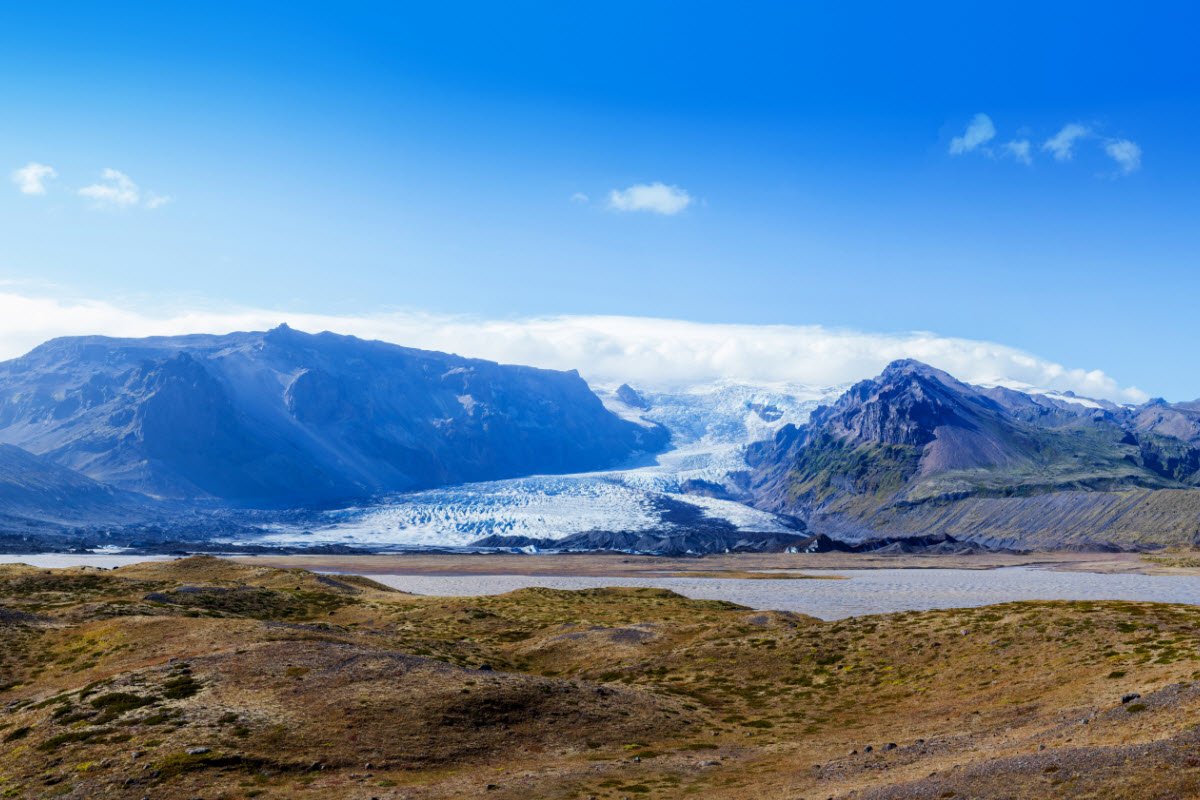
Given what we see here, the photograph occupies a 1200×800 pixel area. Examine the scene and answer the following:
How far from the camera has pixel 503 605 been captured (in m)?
93.9

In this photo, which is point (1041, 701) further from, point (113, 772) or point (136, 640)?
point (136, 640)

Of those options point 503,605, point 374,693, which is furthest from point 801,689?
point 503,605

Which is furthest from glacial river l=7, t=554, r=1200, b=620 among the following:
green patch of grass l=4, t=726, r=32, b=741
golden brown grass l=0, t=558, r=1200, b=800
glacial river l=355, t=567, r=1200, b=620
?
green patch of grass l=4, t=726, r=32, b=741

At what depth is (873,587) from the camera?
15662 centimetres

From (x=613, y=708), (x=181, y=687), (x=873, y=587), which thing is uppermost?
(x=181, y=687)

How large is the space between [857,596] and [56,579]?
11817 centimetres

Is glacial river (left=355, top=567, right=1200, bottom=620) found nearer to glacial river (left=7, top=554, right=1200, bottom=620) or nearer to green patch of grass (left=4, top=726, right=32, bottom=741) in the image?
glacial river (left=7, top=554, right=1200, bottom=620)

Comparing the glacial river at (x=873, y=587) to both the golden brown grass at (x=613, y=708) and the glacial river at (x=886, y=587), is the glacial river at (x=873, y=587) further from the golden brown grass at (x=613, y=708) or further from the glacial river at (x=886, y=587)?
the golden brown grass at (x=613, y=708)

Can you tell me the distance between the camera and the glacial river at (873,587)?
12725 cm

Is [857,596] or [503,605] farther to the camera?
[857,596]

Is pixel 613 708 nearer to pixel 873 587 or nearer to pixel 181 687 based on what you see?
pixel 181 687

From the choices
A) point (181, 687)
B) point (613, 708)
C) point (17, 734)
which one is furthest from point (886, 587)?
point (17, 734)

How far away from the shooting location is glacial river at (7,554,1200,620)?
127m

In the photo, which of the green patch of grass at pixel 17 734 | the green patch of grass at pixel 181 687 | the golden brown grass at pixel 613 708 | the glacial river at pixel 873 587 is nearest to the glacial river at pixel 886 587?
the glacial river at pixel 873 587
